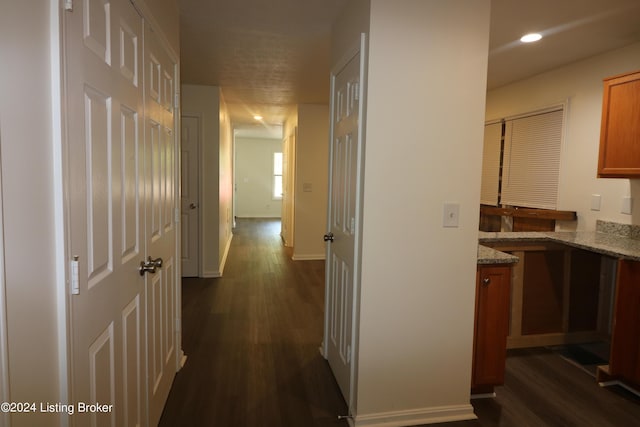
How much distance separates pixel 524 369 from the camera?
9.25 ft

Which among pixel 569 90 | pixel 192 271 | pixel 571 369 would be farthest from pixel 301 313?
pixel 569 90

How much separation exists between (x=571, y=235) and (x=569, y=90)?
56.1 inches

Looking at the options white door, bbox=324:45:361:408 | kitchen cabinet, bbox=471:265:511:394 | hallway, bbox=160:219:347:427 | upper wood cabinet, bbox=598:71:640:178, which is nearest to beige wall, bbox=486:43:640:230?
upper wood cabinet, bbox=598:71:640:178

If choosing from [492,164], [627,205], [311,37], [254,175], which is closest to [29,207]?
[311,37]

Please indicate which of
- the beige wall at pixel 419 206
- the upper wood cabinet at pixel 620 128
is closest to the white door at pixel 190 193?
the beige wall at pixel 419 206

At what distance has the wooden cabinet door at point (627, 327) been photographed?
244 cm

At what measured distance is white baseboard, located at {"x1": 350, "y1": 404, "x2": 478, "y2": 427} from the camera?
6.91ft

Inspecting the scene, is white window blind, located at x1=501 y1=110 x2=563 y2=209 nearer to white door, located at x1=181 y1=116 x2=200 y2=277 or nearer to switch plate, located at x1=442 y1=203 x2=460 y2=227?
switch plate, located at x1=442 y1=203 x2=460 y2=227

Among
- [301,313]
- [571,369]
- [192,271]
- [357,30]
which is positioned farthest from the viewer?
[192,271]

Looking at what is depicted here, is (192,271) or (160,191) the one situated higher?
(160,191)

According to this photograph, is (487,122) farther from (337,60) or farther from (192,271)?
(192,271)

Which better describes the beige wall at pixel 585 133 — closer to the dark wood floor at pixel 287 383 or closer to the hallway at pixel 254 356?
the dark wood floor at pixel 287 383

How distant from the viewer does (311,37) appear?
3.14 metres

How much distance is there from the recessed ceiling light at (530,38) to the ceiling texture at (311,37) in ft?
0.16
